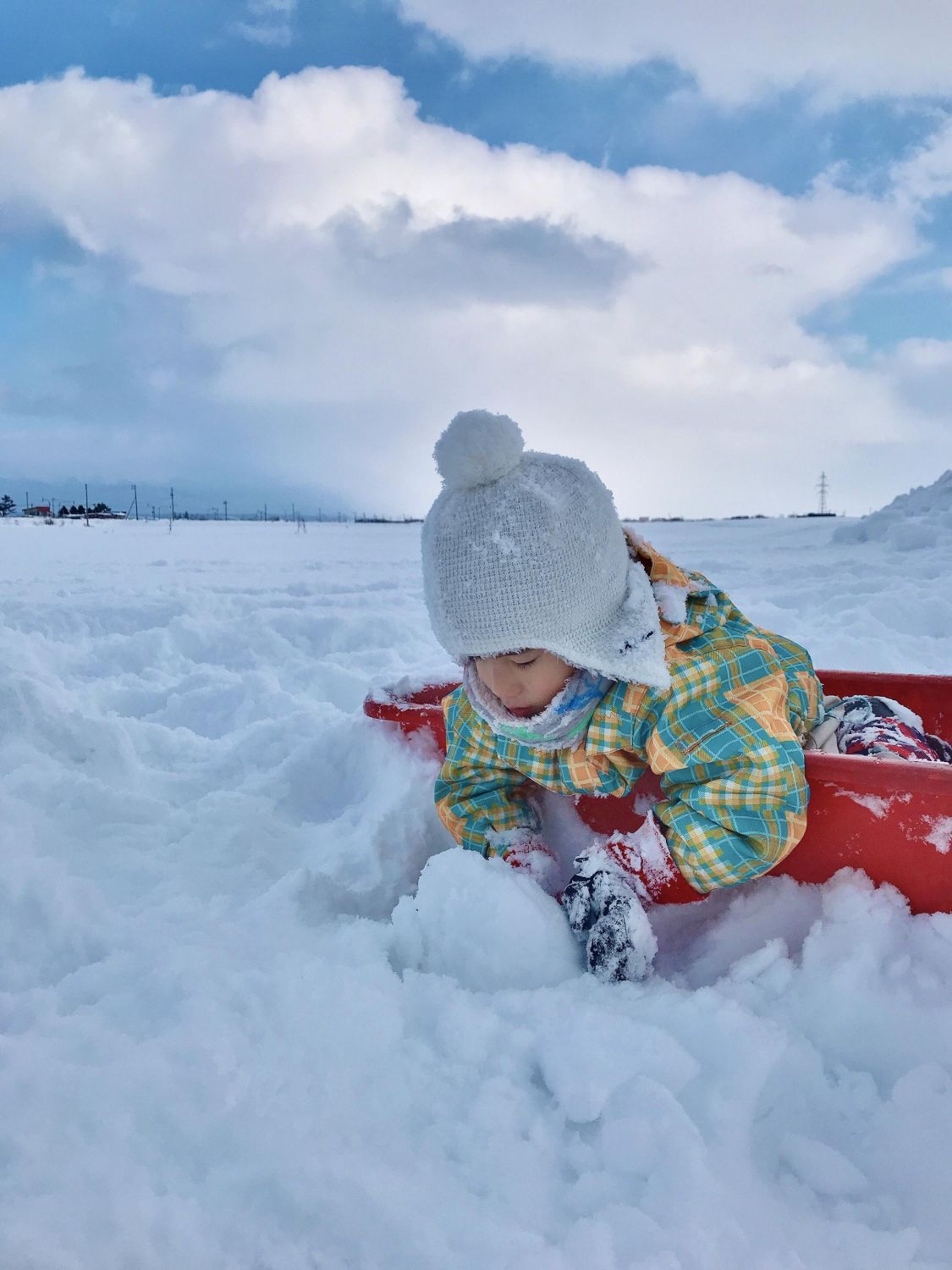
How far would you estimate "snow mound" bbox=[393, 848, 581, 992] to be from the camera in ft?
4.35

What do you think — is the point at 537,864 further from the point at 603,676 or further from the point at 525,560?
the point at 525,560

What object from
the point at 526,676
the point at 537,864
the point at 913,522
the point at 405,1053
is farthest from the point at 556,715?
the point at 913,522

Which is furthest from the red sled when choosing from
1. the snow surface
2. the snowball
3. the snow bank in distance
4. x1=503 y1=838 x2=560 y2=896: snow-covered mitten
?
the snow bank in distance

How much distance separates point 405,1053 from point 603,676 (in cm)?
70

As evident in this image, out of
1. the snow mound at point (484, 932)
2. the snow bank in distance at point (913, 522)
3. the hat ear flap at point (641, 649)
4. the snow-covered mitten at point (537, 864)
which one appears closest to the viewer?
the snow mound at point (484, 932)

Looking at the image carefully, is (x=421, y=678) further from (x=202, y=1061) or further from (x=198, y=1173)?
(x=198, y=1173)

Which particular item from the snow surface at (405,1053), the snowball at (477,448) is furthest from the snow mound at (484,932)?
the snowball at (477,448)

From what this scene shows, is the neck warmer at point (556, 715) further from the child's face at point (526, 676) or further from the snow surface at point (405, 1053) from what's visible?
the snow surface at point (405, 1053)

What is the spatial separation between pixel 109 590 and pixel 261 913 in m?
4.05

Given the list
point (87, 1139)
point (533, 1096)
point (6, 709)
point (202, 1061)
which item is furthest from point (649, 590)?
point (6, 709)

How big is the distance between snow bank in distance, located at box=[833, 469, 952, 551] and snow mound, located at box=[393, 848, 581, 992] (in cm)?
631

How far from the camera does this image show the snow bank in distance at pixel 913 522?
6.83 m

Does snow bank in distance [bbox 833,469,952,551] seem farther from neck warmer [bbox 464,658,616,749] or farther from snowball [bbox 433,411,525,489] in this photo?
snowball [bbox 433,411,525,489]

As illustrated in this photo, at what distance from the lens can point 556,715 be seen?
4.96ft
